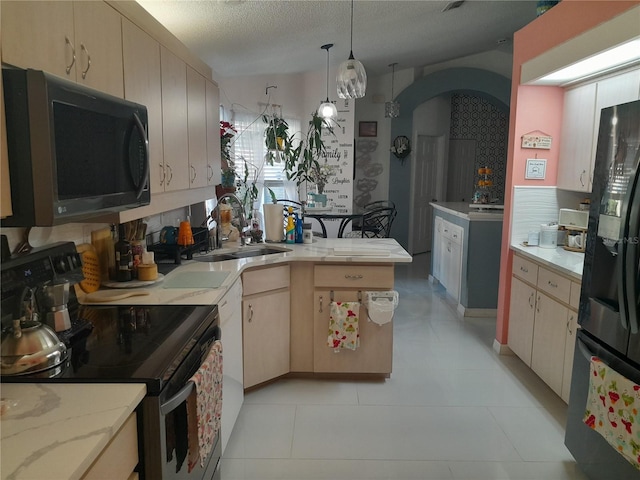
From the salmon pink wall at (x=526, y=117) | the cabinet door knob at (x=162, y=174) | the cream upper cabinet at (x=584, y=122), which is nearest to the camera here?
the cabinet door knob at (x=162, y=174)

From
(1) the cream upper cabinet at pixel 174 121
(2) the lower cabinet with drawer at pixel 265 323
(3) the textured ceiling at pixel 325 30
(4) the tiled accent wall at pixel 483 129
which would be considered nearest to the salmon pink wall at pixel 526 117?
(3) the textured ceiling at pixel 325 30

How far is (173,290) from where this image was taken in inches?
85.8

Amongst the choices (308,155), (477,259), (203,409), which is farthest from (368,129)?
(203,409)

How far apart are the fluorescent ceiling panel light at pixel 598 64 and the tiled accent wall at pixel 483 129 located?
4839 millimetres

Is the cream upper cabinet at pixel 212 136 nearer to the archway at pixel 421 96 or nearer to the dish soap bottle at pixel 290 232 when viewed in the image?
the dish soap bottle at pixel 290 232

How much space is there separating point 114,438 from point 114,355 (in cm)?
36

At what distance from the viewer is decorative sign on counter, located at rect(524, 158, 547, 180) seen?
3.46m

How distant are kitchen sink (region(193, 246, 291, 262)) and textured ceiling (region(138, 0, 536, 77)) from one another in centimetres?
152

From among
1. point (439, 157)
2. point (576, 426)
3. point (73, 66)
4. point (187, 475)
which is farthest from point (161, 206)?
point (439, 157)

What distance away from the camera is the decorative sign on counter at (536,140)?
3420 millimetres

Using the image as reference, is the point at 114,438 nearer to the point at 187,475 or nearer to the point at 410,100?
the point at 187,475

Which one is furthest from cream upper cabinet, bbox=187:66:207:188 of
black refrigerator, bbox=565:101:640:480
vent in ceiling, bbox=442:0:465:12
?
vent in ceiling, bbox=442:0:465:12

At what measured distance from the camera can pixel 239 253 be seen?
317cm

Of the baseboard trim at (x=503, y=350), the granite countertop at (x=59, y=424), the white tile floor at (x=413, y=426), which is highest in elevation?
the granite countertop at (x=59, y=424)
